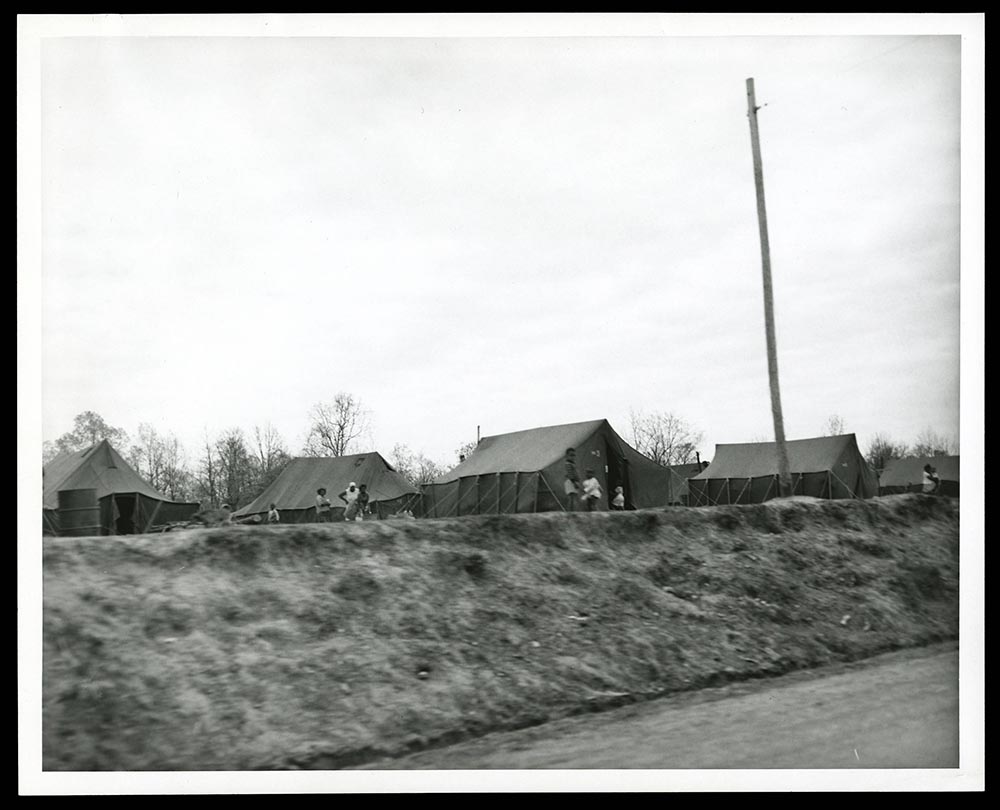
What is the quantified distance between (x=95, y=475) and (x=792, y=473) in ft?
46.3

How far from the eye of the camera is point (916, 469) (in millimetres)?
11500

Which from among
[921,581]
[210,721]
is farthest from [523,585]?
[921,581]

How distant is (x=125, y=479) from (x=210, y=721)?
818cm

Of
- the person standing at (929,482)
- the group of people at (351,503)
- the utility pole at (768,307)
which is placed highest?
the utility pole at (768,307)

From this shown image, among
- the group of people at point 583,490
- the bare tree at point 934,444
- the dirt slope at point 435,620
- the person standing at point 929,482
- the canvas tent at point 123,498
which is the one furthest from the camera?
the group of people at point 583,490

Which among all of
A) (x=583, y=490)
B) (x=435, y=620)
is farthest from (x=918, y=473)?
(x=435, y=620)

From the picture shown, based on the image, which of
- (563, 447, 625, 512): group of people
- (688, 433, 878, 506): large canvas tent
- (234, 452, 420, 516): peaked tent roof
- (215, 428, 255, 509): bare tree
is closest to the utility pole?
(563, 447, 625, 512): group of people

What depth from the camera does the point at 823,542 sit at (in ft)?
38.0

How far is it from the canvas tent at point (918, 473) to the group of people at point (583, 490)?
13.4 ft

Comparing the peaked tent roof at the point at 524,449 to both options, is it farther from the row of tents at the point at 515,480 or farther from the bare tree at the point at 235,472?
the bare tree at the point at 235,472

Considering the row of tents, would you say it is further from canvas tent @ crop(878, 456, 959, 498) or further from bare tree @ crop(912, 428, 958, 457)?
bare tree @ crop(912, 428, 958, 457)

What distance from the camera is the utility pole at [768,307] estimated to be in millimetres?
9830

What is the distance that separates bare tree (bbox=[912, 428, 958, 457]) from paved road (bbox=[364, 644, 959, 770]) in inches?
71.8

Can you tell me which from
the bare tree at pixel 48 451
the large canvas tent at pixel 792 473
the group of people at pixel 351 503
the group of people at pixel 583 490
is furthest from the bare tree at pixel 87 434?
the large canvas tent at pixel 792 473
